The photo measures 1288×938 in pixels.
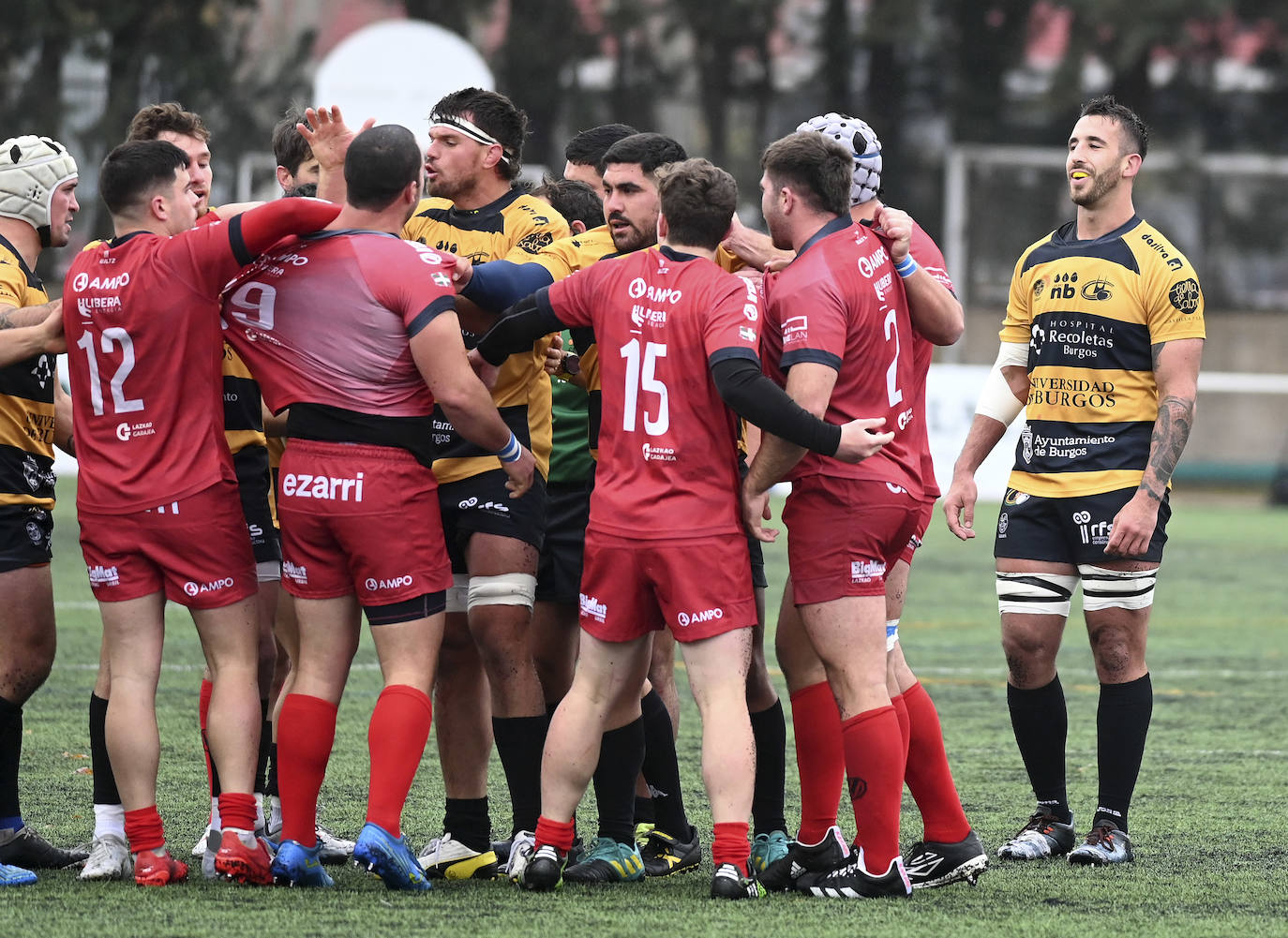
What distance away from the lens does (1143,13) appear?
1029 inches

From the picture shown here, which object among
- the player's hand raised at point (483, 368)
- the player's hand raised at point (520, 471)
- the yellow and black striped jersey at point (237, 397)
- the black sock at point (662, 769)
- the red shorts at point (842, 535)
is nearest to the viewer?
the red shorts at point (842, 535)

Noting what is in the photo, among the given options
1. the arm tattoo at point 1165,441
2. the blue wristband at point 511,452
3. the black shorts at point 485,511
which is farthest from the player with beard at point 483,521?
the arm tattoo at point 1165,441

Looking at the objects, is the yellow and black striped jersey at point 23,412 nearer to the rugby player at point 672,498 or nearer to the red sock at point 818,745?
the rugby player at point 672,498

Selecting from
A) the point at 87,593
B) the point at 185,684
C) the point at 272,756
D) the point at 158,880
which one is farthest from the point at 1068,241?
the point at 87,593

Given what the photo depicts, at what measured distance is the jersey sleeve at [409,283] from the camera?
5.12m

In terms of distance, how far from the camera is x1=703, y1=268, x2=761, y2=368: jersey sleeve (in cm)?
497

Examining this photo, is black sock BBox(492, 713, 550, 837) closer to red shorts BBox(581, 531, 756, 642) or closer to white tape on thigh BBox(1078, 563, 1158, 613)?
red shorts BBox(581, 531, 756, 642)

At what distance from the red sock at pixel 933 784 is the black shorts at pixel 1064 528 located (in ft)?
2.96

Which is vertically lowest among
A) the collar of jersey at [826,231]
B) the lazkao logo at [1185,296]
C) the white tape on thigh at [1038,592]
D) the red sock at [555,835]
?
the red sock at [555,835]

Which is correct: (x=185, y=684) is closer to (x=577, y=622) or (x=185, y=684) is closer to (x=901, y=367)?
(x=577, y=622)

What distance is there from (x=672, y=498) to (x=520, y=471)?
0.52 m

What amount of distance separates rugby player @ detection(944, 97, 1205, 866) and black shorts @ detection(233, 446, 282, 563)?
231cm

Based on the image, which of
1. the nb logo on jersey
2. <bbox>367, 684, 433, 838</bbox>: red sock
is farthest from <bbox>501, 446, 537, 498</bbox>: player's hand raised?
the nb logo on jersey

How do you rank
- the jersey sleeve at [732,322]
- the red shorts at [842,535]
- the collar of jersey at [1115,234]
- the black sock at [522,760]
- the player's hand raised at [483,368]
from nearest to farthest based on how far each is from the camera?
the jersey sleeve at [732,322]
the red shorts at [842,535]
the player's hand raised at [483,368]
the black sock at [522,760]
the collar of jersey at [1115,234]
